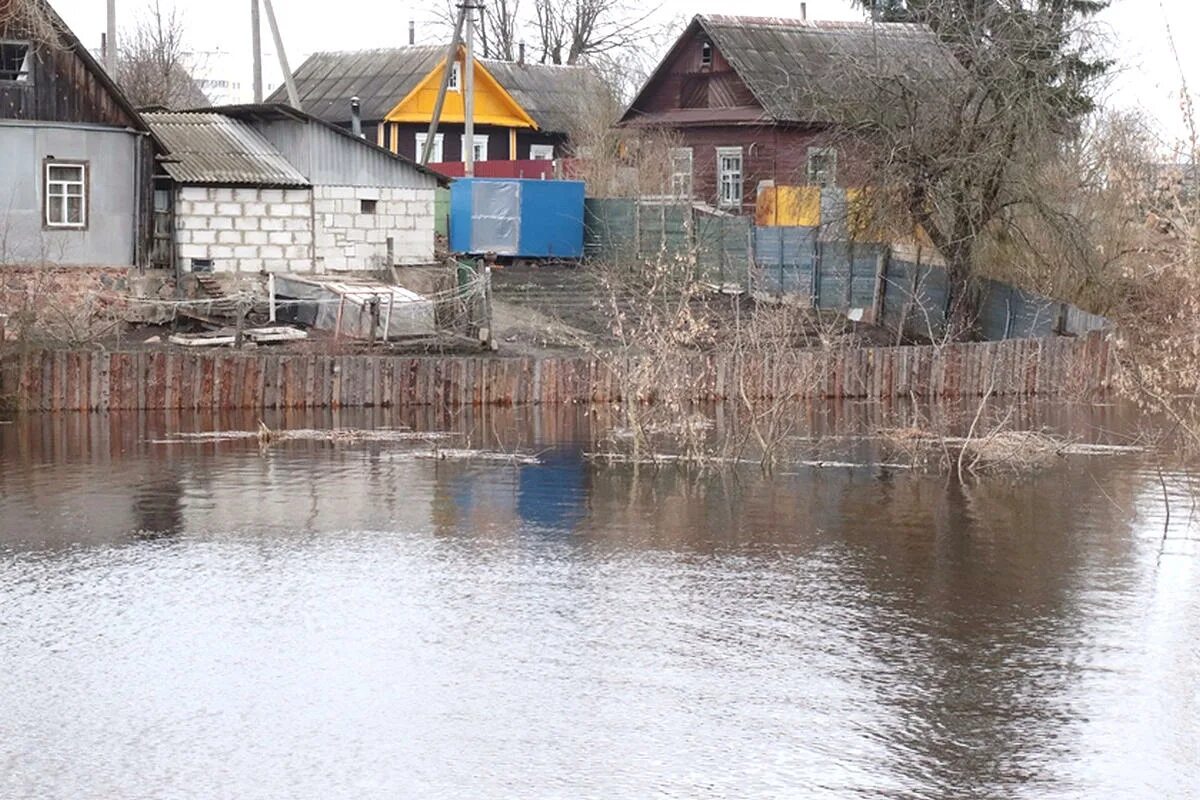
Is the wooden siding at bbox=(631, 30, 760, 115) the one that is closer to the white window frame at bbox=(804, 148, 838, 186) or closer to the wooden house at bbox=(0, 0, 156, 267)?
the white window frame at bbox=(804, 148, 838, 186)

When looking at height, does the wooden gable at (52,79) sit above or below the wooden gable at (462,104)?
below

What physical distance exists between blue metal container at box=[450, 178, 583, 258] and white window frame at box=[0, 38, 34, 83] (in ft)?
39.5

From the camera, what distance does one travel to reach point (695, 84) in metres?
54.0

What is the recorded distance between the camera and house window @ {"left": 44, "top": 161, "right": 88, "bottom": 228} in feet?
122

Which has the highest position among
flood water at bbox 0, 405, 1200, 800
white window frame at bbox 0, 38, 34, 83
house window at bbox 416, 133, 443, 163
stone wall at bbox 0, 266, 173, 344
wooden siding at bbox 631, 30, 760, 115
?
wooden siding at bbox 631, 30, 760, 115

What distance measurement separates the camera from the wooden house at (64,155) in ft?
120

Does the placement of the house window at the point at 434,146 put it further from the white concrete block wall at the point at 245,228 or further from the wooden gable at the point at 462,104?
the white concrete block wall at the point at 245,228

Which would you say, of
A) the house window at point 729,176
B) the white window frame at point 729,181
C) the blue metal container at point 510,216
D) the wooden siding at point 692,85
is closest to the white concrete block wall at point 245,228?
the blue metal container at point 510,216

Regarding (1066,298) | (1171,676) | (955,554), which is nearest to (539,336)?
(1066,298)

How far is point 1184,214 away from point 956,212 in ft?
61.7

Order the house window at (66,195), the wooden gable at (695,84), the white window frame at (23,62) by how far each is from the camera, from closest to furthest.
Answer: the white window frame at (23,62) < the house window at (66,195) < the wooden gable at (695,84)

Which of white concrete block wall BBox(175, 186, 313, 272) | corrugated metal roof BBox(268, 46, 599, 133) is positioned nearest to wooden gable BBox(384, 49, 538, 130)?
corrugated metal roof BBox(268, 46, 599, 133)

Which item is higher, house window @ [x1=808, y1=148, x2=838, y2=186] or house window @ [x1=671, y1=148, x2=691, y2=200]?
house window @ [x1=671, y1=148, x2=691, y2=200]

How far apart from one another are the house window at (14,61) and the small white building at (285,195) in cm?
364
